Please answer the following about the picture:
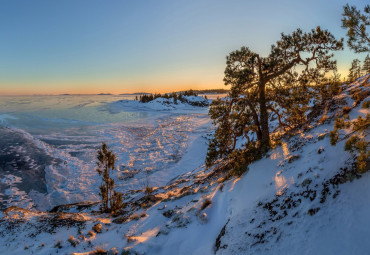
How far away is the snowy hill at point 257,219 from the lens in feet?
10.5

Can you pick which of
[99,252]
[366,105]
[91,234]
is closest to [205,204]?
[99,252]

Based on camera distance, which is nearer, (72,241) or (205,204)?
(72,241)

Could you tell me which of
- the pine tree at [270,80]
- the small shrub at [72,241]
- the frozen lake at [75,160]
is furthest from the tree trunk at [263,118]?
the frozen lake at [75,160]

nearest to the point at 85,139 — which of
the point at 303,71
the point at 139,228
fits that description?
the point at 139,228

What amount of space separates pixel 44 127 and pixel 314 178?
115ft

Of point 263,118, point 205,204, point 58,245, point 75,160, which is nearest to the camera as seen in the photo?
point 58,245

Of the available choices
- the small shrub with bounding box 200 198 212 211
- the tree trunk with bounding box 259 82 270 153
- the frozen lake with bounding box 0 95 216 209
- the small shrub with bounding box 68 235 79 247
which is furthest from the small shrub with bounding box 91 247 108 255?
the frozen lake with bounding box 0 95 216 209

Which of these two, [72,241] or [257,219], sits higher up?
[257,219]

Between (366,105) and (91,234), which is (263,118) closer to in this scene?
(366,105)

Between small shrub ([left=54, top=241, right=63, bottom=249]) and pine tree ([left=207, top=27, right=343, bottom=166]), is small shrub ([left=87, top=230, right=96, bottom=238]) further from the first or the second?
pine tree ([left=207, top=27, right=343, bottom=166])

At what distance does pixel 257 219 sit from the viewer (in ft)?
14.4

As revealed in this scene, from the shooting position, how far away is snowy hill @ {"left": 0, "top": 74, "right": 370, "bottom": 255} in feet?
10.5

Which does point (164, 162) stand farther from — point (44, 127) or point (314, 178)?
point (44, 127)

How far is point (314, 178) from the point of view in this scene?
436cm
